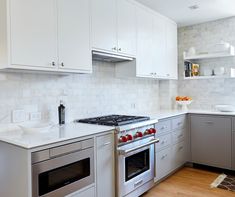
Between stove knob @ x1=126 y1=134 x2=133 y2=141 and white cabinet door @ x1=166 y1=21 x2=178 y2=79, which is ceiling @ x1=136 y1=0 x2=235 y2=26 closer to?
white cabinet door @ x1=166 y1=21 x2=178 y2=79

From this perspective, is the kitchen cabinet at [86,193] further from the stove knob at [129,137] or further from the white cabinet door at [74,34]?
the white cabinet door at [74,34]

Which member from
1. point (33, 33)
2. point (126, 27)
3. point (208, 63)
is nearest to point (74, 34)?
point (33, 33)

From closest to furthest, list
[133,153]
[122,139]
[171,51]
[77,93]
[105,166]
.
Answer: [105,166] < [122,139] < [133,153] < [77,93] < [171,51]

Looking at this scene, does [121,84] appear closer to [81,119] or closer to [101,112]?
[101,112]

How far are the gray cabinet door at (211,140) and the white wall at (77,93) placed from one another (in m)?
0.93

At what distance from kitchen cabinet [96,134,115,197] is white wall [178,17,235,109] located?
2700 mm

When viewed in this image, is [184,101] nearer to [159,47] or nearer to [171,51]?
[171,51]

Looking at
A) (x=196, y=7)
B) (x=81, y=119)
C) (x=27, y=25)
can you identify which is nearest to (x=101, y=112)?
(x=81, y=119)

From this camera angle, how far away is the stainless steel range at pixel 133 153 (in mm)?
2350

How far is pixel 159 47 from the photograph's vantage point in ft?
12.3

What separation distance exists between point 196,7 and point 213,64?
123 centimetres

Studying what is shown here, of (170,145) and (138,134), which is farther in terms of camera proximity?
(170,145)

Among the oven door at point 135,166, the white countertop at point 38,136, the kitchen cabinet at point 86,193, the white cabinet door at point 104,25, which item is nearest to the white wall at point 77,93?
the white countertop at point 38,136

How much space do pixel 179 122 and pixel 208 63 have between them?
1417 mm
